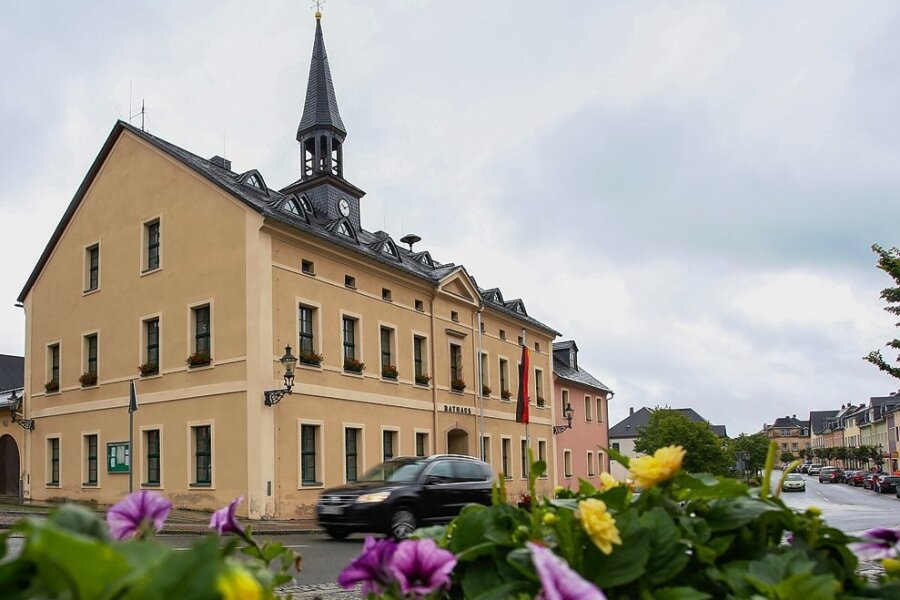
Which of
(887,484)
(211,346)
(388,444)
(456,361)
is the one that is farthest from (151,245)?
(887,484)

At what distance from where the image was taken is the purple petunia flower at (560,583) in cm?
109

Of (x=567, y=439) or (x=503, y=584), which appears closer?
(x=503, y=584)

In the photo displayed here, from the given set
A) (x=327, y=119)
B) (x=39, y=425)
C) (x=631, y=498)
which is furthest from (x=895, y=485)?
(x=631, y=498)

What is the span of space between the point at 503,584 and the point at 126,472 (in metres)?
23.1

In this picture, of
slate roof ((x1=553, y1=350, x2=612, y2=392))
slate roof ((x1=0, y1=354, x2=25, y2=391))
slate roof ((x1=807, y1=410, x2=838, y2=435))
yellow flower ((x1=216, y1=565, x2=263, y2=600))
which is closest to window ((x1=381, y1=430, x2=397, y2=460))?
slate roof ((x1=553, y1=350, x2=612, y2=392))

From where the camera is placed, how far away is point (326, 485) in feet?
71.7

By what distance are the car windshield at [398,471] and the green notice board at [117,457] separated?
10193mm

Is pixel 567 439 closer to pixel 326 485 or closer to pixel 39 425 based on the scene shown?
pixel 326 485

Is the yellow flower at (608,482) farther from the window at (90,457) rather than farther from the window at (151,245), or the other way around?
the window at (90,457)

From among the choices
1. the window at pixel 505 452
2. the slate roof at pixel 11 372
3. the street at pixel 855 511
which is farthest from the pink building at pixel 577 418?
the slate roof at pixel 11 372

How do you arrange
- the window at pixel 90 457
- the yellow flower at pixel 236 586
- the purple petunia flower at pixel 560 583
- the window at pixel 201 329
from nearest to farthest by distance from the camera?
the yellow flower at pixel 236 586, the purple petunia flower at pixel 560 583, the window at pixel 201 329, the window at pixel 90 457

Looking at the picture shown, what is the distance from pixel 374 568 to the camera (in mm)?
1620

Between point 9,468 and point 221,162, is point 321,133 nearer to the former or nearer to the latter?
point 221,162

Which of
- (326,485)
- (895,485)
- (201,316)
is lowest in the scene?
(895,485)
